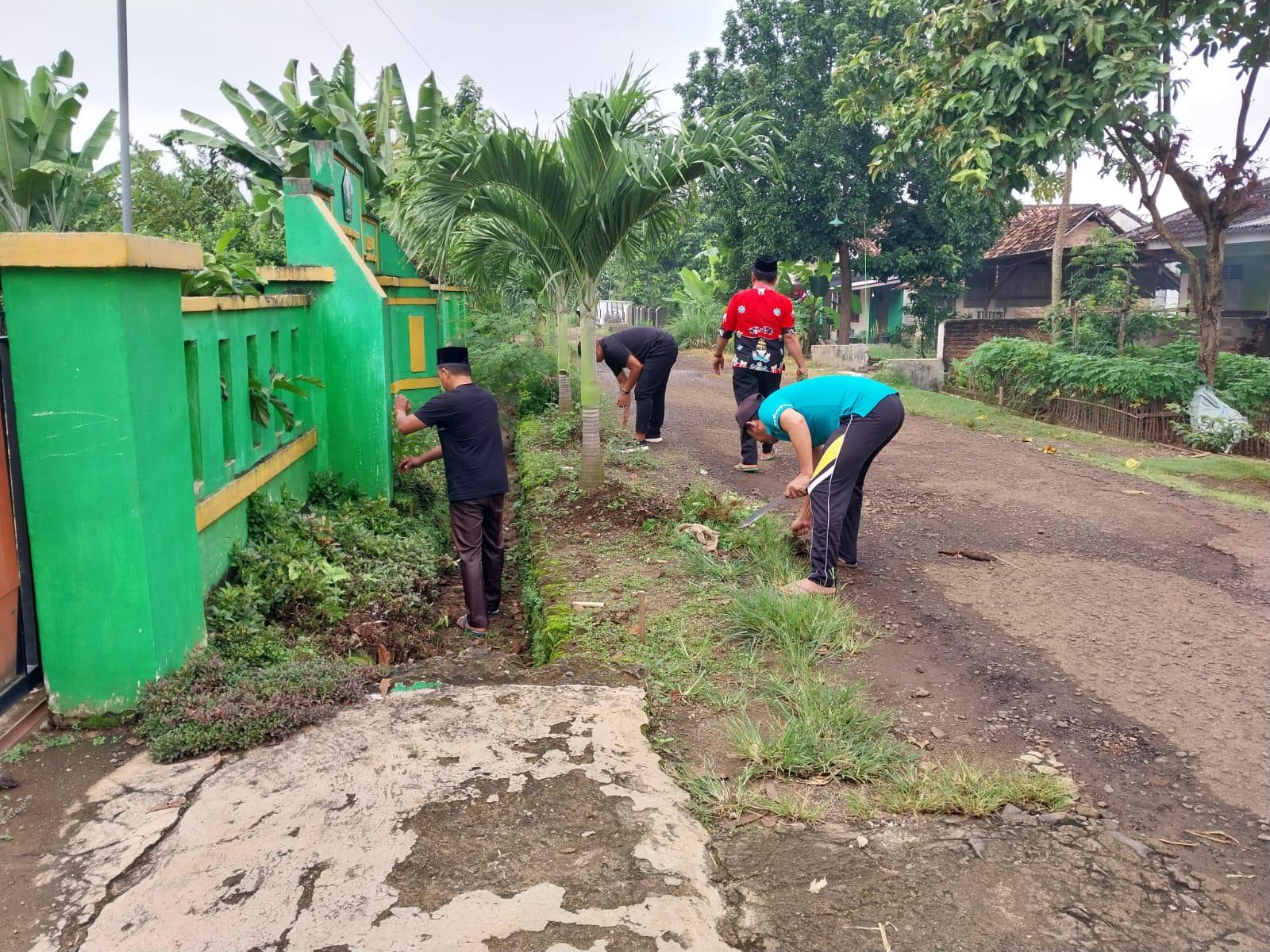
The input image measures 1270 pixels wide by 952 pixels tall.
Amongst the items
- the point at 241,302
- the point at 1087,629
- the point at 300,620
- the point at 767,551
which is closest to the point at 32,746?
the point at 300,620

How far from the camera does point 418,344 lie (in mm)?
10516

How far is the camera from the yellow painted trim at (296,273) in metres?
5.96

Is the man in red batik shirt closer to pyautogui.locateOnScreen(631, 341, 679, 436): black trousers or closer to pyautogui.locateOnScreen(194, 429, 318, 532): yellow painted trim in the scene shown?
pyautogui.locateOnScreen(631, 341, 679, 436): black trousers

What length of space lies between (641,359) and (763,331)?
1630 millimetres

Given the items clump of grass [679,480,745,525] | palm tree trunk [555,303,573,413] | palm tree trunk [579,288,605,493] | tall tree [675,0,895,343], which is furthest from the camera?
tall tree [675,0,895,343]

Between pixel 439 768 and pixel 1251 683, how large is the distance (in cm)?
348

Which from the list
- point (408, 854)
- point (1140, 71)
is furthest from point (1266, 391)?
point (408, 854)

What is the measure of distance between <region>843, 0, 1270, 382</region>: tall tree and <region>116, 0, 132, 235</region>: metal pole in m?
9.71

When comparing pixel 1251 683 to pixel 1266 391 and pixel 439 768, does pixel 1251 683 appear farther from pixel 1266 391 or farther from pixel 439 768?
pixel 1266 391

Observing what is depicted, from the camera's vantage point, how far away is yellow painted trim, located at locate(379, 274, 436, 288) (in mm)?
9641

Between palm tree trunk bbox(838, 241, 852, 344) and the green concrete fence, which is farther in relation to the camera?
palm tree trunk bbox(838, 241, 852, 344)

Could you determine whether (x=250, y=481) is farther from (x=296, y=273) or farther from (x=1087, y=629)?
(x=1087, y=629)

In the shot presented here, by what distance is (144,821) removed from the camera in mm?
2918

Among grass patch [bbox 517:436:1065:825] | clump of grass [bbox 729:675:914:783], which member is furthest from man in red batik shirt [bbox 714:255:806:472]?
clump of grass [bbox 729:675:914:783]
